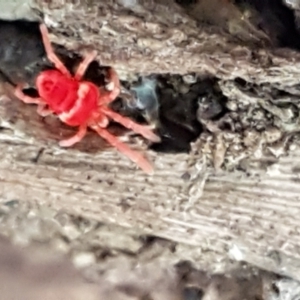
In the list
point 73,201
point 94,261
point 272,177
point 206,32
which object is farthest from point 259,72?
point 94,261

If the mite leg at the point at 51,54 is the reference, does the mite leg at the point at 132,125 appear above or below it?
below

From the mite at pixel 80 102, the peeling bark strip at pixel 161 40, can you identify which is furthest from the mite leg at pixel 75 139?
the peeling bark strip at pixel 161 40

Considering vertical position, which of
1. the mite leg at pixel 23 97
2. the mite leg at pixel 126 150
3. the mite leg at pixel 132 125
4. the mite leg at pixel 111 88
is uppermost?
the mite leg at pixel 111 88

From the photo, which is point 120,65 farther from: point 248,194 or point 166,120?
point 248,194

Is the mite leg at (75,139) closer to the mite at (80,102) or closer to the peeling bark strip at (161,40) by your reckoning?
the mite at (80,102)

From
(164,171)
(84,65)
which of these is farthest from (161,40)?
(164,171)

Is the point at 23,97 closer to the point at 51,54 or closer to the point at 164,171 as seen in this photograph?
the point at 51,54
